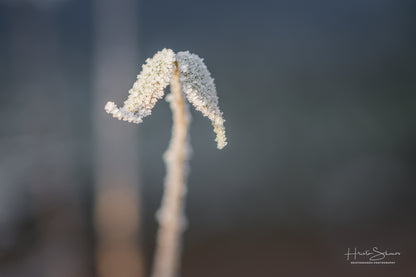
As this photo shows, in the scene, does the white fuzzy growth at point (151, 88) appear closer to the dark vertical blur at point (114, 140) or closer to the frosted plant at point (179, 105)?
the frosted plant at point (179, 105)

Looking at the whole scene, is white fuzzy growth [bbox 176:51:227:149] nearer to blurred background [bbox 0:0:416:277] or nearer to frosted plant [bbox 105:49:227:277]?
frosted plant [bbox 105:49:227:277]

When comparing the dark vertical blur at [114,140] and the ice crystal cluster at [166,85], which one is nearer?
the ice crystal cluster at [166,85]

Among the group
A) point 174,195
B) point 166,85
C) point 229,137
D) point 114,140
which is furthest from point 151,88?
point 229,137

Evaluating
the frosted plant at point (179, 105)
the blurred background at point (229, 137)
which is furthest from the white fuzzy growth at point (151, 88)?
the blurred background at point (229, 137)

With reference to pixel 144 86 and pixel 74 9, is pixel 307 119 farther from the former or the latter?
pixel 144 86

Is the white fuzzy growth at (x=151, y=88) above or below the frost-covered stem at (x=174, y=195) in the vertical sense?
above

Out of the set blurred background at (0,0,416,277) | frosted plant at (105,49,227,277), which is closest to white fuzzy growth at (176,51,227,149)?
frosted plant at (105,49,227,277)

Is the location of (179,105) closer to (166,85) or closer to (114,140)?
(166,85)

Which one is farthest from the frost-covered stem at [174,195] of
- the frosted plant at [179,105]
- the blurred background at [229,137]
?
the blurred background at [229,137]
